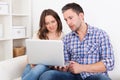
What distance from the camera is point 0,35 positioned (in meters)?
2.44

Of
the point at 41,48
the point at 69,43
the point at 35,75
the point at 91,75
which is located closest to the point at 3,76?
the point at 35,75

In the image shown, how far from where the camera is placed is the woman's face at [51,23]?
2.17 metres

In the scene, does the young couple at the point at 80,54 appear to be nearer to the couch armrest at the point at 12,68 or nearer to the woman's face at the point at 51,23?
the couch armrest at the point at 12,68

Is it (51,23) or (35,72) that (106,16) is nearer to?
(51,23)

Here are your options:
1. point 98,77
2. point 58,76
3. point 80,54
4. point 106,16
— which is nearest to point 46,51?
point 58,76

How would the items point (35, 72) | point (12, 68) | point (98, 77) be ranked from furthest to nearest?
point (12, 68) < point (35, 72) < point (98, 77)

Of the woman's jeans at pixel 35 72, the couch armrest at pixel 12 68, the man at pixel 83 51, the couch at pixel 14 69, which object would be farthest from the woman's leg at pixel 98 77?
the couch armrest at pixel 12 68

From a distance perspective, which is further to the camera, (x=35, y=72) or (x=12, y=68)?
(x=12, y=68)

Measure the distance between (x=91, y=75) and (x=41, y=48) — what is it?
45cm

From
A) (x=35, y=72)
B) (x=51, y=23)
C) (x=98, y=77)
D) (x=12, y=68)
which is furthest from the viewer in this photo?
(x=51, y=23)

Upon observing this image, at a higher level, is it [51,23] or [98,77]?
[51,23]

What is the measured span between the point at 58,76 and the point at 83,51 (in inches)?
12.8

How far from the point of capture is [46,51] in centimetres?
169

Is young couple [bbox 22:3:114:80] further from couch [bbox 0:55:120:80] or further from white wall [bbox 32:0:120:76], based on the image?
white wall [bbox 32:0:120:76]
